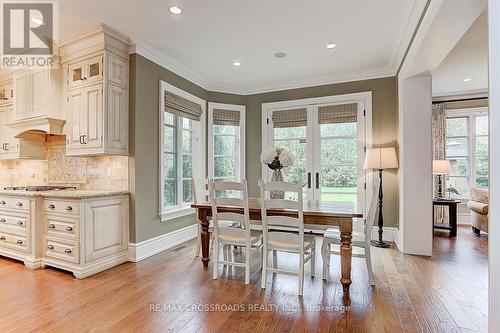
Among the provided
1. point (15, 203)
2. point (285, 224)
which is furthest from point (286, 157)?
point (15, 203)

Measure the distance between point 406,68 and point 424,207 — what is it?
74.3 inches

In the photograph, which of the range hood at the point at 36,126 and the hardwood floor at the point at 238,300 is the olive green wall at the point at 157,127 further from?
the range hood at the point at 36,126

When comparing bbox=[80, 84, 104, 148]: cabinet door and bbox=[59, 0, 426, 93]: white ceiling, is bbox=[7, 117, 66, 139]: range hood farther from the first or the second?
bbox=[59, 0, 426, 93]: white ceiling

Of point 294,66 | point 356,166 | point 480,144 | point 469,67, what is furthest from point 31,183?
point 480,144

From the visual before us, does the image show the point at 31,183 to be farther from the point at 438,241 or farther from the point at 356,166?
the point at 438,241

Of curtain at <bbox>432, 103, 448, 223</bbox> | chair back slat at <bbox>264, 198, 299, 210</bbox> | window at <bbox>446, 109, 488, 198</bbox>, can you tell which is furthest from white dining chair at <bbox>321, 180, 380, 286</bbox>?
window at <bbox>446, 109, 488, 198</bbox>

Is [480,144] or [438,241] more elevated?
[480,144]

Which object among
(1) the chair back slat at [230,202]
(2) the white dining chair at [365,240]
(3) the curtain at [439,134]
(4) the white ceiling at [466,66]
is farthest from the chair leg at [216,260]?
(3) the curtain at [439,134]

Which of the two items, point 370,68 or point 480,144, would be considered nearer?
point 370,68

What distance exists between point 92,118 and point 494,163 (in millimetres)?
3839

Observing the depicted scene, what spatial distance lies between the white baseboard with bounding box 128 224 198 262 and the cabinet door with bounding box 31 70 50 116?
2.15 m

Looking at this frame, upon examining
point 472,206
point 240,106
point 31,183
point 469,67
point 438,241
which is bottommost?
point 438,241

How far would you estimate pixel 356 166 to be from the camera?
4.67 metres

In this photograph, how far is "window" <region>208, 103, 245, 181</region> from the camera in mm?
5215
